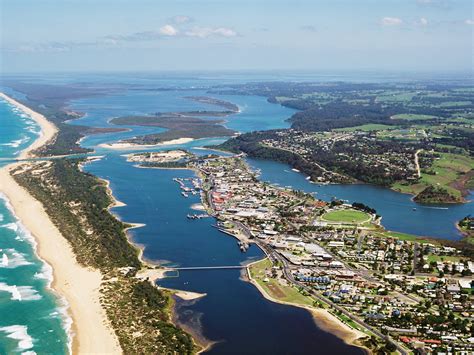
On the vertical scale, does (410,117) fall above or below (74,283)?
above

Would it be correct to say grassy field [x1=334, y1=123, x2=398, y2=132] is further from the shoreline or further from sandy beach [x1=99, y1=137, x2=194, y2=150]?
the shoreline

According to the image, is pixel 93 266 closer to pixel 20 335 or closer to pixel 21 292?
pixel 21 292

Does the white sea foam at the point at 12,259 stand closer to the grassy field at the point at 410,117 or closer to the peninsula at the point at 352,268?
the peninsula at the point at 352,268

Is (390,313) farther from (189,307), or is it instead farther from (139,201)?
(139,201)

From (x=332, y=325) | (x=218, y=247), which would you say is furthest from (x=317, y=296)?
(x=218, y=247)

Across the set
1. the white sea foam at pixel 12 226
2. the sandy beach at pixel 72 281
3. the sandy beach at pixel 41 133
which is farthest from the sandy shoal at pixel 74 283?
the sandy beach at pixel 41 133

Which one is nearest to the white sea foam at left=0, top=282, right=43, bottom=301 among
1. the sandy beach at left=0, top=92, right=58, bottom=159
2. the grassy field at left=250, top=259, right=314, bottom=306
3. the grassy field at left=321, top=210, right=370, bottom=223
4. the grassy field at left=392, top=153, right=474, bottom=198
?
the grassy field at left=250, top=259, right=314, bottom=306

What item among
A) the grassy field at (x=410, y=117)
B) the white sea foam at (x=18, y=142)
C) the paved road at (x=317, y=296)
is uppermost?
the grassy field at (x=410, y=117)

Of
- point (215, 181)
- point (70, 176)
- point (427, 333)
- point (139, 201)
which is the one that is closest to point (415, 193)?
point (215, 181)
